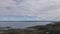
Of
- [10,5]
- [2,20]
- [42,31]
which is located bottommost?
[42,31]

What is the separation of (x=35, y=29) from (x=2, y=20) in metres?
0.27

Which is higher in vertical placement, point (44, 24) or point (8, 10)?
point (8, 10)

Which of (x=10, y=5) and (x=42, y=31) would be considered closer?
(x=42, y=31)

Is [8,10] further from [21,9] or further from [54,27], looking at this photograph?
[54,27]

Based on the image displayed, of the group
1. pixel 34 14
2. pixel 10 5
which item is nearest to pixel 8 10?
pixel 10 5

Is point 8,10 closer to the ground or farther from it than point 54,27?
farther from it

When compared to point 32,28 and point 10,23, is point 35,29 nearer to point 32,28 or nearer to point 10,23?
point 32,28

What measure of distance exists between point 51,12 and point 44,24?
0.13m

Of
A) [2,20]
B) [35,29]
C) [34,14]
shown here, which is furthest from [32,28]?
[2,20]

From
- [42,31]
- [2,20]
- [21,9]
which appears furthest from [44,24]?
[2,20]

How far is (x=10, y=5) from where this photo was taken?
3.31ft

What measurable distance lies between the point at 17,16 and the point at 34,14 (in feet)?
0.45

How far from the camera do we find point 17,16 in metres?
0.98

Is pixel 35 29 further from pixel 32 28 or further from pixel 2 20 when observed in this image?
pixel 2 20
